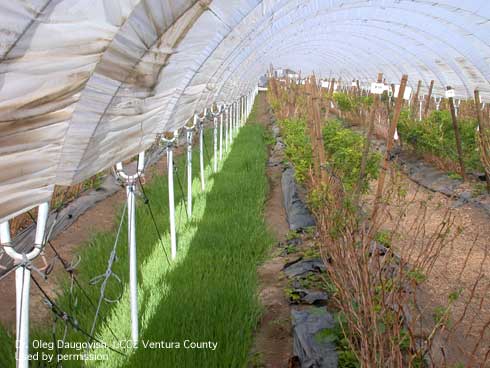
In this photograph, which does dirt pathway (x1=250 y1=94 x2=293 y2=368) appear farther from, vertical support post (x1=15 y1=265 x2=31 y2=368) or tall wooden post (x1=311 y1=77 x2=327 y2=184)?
vertical support post (x1=15 y1=265 x2=31 y2=368)

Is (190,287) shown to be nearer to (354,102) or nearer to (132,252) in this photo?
(132,252)

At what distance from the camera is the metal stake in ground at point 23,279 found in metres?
1.79

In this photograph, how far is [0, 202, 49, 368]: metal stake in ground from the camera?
5.89 feet

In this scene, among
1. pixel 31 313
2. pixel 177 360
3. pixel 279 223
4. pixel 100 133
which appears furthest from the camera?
pixel 279 223

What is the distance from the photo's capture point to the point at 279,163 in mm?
9125

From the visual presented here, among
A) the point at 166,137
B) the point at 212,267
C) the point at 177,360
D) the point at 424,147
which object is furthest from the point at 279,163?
the point at 177,360

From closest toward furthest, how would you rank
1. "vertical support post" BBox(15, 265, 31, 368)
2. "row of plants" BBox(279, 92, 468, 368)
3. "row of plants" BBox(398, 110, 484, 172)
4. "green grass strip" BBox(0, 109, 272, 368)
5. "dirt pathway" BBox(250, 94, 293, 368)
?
"vertical support post" BBox(15, 265, 31, 368), "row of plants" BBox(279, 92, 468, 368), "green grass strip" BBox(0, 109, 272, 368), "dirt pathway" BBox(250, 94, 293, 368), "row of plants" BBox(398, 110, 484, 172)

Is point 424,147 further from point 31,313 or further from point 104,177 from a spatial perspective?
point 31,313

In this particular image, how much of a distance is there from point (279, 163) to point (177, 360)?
6.68 m

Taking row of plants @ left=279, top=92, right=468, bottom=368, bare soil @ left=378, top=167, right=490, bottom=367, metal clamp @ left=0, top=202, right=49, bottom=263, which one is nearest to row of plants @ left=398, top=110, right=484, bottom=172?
bare soil @ left=378, top=167, right=490, bottom=367

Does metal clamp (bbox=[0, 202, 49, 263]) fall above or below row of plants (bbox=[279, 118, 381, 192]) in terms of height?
above

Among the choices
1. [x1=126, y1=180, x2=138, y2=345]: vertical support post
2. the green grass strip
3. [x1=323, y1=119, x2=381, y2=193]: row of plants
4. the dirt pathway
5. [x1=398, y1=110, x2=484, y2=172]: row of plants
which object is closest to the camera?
the green grass strip

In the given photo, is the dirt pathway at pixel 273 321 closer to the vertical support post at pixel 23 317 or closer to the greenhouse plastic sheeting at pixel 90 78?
the greenhouse plastic sheeting at pixel 90 78

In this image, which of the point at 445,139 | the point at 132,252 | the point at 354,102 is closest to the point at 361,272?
the point at 132,252
